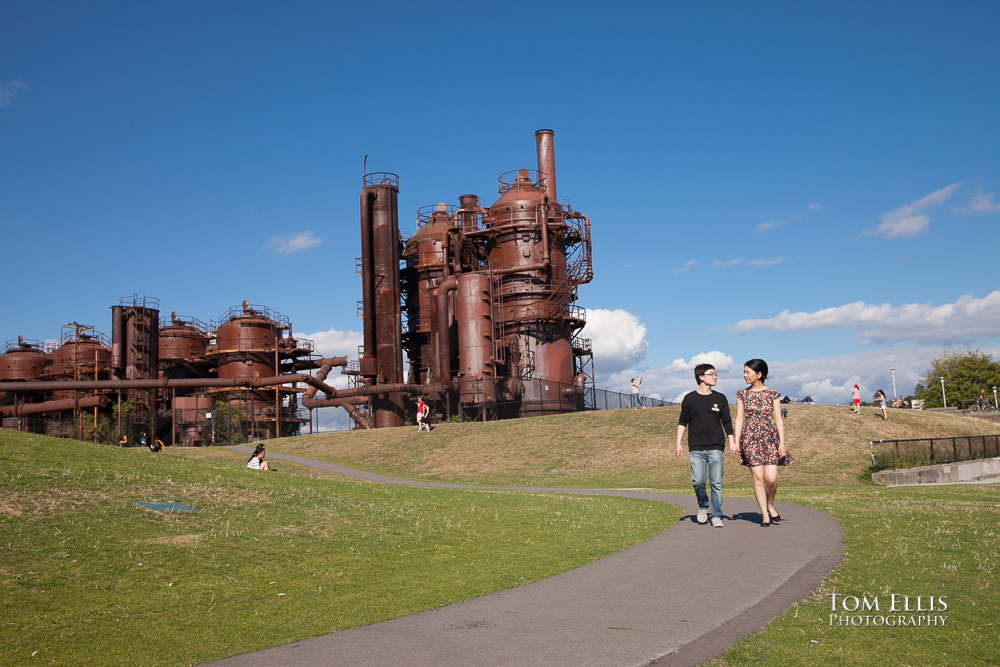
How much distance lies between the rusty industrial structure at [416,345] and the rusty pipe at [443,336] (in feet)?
0.25

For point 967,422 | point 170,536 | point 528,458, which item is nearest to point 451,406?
point 528,458

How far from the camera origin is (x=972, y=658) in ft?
16.7

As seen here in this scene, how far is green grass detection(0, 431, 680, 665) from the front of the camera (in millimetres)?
6371

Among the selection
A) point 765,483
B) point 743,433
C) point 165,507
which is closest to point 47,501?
point 165,507

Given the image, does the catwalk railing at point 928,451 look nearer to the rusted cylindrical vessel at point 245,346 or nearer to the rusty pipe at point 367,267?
the rusty pipe at point 367,267

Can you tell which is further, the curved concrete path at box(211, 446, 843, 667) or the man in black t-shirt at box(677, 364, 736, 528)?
the man in black t-shirt at box(677, 364, 736, 528)

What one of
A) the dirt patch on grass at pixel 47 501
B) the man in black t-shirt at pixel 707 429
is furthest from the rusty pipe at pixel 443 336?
the dirt patch on grass at pixel 47 501

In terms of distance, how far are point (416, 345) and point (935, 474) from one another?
41.2m

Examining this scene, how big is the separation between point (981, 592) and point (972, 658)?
1988 mm

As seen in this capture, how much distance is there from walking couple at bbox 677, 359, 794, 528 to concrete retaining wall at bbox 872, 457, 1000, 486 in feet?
50.7

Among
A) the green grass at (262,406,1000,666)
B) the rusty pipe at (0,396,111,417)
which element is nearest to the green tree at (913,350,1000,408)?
the green grass at (262,406,1000,666)

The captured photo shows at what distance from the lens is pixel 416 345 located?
60688 mm

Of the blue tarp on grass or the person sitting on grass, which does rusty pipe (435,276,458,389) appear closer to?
the person sitting on grass

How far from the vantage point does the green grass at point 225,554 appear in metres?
6.37
